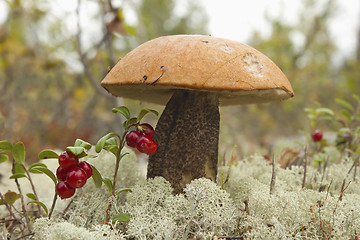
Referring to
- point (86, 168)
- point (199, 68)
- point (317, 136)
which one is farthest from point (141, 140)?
point (317, 136)

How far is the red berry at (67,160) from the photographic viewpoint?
2.60 ft

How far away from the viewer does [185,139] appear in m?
1.11

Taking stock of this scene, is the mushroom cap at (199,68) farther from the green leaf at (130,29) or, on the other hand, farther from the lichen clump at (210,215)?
the green leaf at (130,29)

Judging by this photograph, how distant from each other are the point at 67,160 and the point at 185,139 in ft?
1.55

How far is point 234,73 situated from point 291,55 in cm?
655

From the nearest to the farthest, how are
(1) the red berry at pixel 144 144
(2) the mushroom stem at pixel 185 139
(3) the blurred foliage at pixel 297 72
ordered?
(1) the red berry at pixel 144 144, (2) the mushroom stem at pixel 185 139, (3) the blurred foliage at pixel 297 72

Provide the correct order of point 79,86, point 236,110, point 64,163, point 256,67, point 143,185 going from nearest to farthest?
point 64,163, point 256,67, point 143,185, point 79,86, point 236,110

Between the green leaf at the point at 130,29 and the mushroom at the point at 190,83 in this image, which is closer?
the mushroom at the point at 190,83

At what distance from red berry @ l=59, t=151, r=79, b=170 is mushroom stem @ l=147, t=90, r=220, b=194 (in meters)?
0.38

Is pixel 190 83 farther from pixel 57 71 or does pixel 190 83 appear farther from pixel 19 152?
pixel 57 71

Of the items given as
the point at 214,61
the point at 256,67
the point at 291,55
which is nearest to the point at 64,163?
the point at 214,61

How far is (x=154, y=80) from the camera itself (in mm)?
859

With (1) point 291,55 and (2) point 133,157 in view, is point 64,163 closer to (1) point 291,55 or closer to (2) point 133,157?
(2) point 133,157

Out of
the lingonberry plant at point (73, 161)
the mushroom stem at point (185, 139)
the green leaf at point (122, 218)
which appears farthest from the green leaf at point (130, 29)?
the green leaf at point (122, 218)
